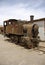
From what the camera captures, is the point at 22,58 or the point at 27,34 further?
the point at 27,34

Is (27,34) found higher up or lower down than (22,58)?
higher up

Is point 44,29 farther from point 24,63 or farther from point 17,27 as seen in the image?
point 24,63

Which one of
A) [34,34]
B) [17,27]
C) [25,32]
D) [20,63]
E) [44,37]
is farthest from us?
[44,37]

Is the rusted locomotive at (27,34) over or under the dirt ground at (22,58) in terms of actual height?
over

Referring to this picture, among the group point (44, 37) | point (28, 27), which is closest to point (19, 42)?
point (28, 27)

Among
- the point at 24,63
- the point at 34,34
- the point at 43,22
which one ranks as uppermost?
the point at 43,22

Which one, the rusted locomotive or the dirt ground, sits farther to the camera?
the rusted locomotive

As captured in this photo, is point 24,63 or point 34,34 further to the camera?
point 34,34

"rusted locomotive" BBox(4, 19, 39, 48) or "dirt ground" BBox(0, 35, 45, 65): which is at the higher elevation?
"rusted locomotive" BBox(4, 19, 39, 48)

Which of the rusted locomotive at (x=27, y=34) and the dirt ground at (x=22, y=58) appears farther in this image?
the rusted locomotive at (x=27, y=34)

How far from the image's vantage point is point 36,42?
14.8 metres

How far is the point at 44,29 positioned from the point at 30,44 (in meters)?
7.18

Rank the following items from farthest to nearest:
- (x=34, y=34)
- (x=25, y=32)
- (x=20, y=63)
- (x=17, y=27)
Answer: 1. (x=17, y=27)
2. (x=25, y=32)
3. (x=34, y=34)
4. (x=20, y=63)

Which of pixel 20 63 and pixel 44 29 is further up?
pixel 44 29
